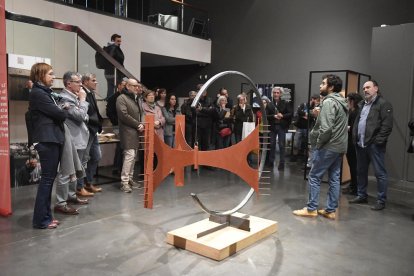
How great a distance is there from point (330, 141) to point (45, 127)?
106 inches

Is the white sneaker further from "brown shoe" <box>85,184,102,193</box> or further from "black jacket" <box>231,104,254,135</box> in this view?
"black jacket" <box>231,104,254,135</box>

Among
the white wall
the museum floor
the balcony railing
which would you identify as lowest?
the museum floor

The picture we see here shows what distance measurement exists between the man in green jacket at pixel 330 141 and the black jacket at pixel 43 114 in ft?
8.08

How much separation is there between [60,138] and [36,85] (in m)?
0.50

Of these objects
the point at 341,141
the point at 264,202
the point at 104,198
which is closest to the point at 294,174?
the point at 264,202

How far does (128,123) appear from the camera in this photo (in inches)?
197

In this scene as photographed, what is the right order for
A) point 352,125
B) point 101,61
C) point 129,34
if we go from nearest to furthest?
point 352,125, point 101,61, point 129,34

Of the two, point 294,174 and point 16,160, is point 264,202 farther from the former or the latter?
point 16,160

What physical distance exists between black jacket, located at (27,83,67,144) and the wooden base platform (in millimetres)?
1352

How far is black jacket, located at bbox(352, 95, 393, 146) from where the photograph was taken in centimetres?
437

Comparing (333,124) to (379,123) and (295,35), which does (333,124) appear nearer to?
(379,123)

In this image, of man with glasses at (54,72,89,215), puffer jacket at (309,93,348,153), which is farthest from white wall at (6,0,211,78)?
puffer jacket at (309,93,348,153)

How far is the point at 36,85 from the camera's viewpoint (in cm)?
340

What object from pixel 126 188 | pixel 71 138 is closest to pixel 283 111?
pixel 126 188
